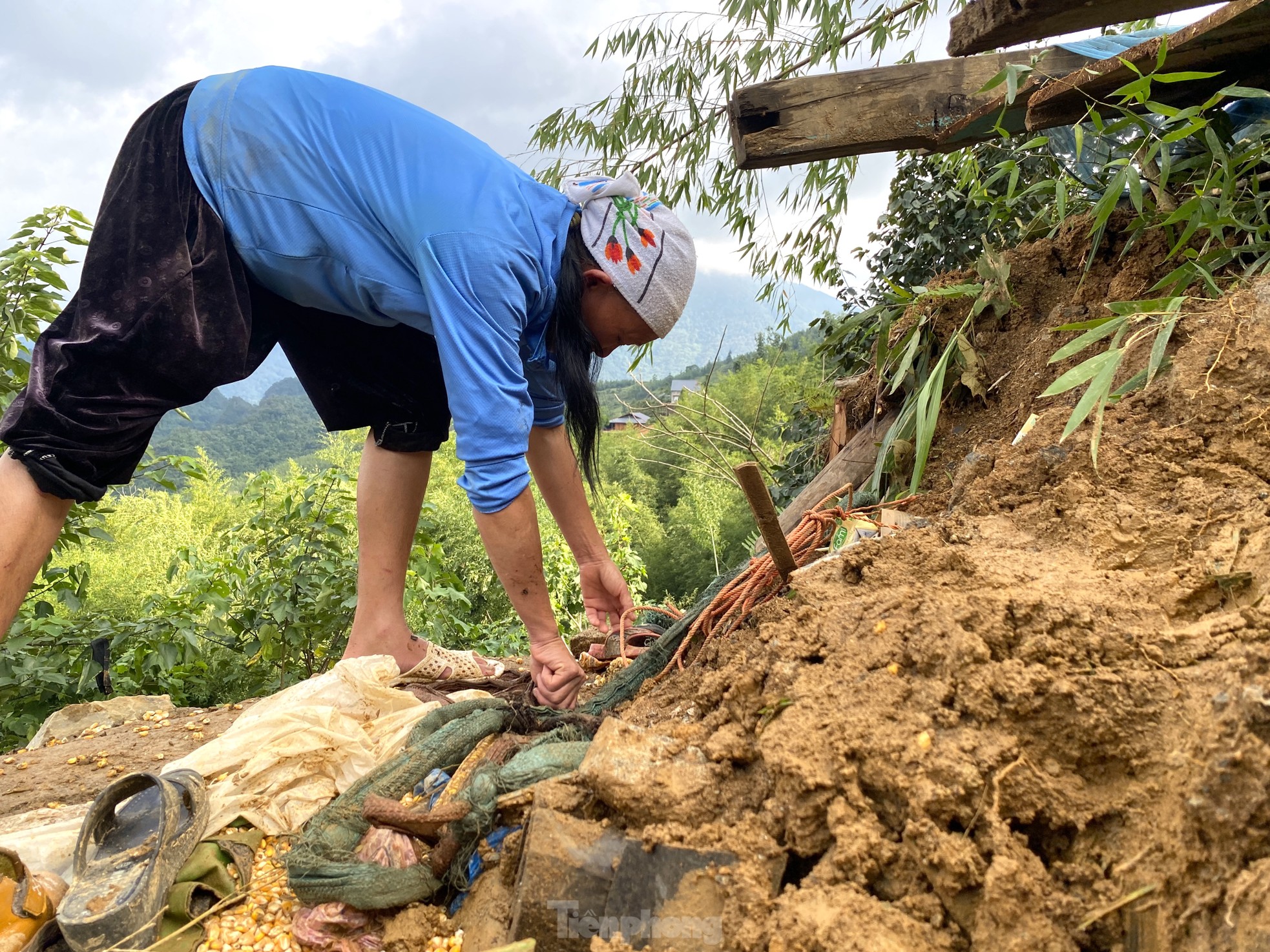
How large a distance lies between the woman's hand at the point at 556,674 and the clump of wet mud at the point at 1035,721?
40 centimetres

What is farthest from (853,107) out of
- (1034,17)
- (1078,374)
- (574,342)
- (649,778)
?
(649,778)

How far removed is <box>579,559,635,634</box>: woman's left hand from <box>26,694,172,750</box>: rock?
1.63m

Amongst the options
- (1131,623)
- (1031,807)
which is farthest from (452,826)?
(1131,623)

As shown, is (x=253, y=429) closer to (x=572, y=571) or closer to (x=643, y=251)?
(x=572, y=571)

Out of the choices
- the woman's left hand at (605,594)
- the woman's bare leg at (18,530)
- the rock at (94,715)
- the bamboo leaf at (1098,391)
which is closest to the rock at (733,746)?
the bamboo leaf at (1098,391)

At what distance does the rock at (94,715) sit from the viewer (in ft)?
8.93

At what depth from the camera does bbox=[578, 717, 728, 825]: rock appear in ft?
3.77

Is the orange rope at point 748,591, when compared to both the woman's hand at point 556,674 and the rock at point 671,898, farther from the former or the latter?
the rock at point 671,898

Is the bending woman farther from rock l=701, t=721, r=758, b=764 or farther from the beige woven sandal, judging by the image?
rock l=701, t=721, r=758, b=764

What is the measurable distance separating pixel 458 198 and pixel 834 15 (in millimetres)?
4026

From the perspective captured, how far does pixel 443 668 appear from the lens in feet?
7.97

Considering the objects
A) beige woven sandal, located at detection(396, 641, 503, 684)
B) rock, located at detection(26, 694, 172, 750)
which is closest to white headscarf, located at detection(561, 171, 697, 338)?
beige woven sandal, located at detection(396, 641, 503, 684)

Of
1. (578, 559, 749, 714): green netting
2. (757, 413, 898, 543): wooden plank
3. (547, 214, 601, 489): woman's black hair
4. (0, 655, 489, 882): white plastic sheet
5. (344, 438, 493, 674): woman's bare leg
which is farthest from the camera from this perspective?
(757, 413, 898, 543): wooden plank

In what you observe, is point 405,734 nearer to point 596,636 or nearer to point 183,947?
point 183,947
